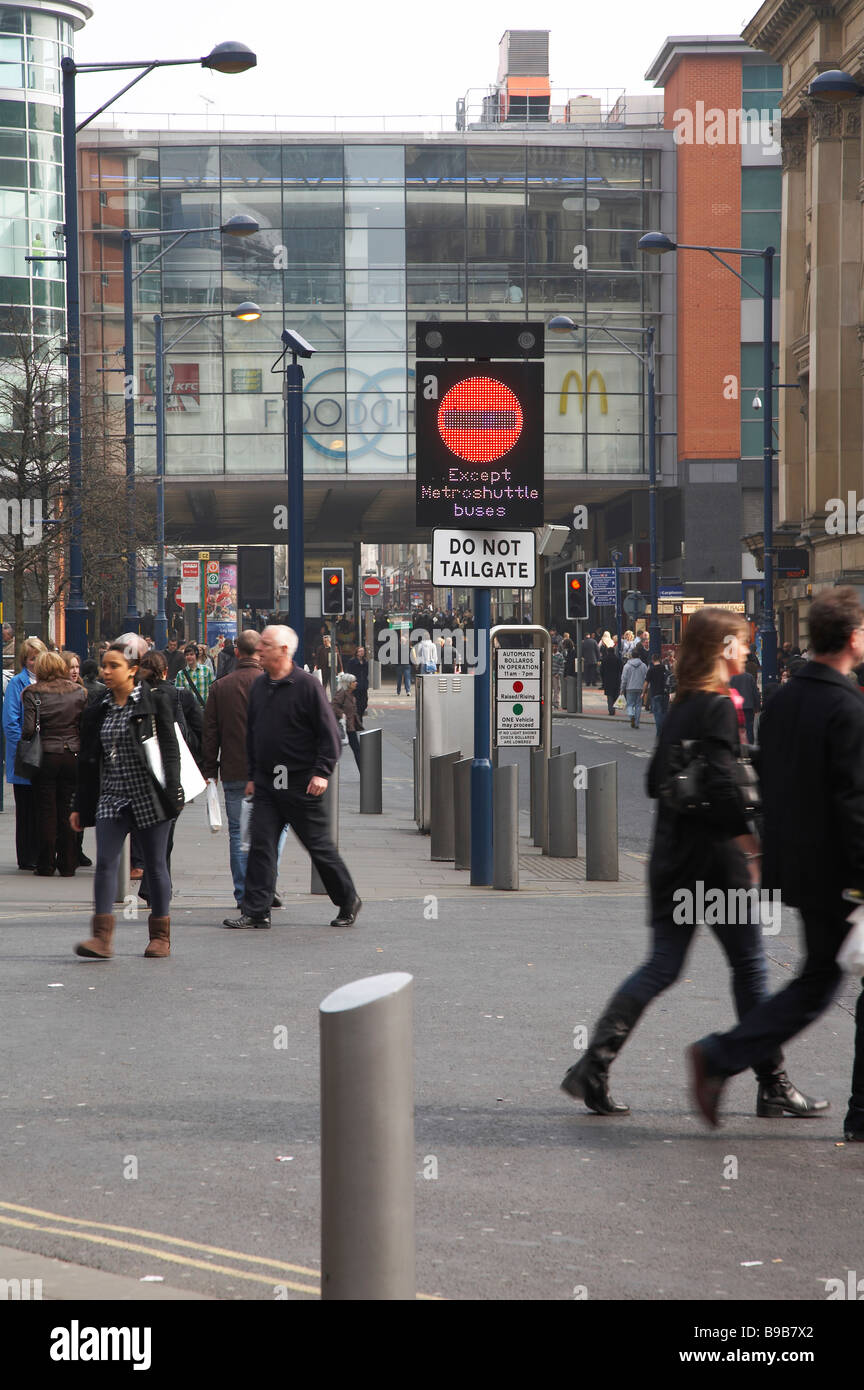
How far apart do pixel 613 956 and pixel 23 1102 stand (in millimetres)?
3895

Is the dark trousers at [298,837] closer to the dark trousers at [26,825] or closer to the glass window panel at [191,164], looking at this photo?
the dark trousers at [26,825]

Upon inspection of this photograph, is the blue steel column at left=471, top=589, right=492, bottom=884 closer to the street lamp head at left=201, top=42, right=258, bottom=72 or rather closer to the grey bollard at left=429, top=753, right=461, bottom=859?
the grey bollard at left=429, top=753, right=461, bottom=859

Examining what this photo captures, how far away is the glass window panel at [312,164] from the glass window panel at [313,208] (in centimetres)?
29

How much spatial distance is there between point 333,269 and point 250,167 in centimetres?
379

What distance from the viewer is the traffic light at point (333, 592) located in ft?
107

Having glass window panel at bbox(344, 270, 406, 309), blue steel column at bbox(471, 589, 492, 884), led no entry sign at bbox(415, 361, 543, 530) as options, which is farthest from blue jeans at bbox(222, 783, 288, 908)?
glass window panel at bbox(344, 270, 406, 309)

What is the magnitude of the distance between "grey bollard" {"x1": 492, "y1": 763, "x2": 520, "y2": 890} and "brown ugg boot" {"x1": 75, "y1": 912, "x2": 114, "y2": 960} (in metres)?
3.44

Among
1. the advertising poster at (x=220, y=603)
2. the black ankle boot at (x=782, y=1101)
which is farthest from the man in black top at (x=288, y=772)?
the advertising poster at (x=220, y=603)

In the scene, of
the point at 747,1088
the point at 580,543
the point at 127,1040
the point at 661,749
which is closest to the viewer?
the point at 661,749

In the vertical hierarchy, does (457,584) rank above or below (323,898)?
above

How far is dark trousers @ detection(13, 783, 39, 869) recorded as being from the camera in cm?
1333
